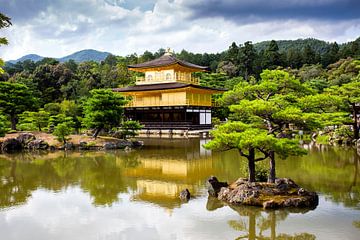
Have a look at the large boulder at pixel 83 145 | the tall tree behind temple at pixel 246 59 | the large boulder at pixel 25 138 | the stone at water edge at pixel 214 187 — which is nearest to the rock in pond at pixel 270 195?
the stone at water edge at pixel 214 187

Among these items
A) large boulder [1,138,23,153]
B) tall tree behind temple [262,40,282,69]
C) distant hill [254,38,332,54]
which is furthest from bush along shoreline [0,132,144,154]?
distant hill [254,38,332,54]

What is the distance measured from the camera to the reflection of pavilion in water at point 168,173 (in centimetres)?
1084

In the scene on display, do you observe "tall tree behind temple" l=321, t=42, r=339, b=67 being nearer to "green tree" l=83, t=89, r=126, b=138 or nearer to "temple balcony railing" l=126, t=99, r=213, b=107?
"temple balcony railing" l=126, t=99, r=213, b=107

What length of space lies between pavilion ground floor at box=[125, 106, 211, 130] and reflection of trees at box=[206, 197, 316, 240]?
82.8 ft

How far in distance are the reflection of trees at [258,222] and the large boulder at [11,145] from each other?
16805mm

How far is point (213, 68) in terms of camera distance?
76875 millimetres

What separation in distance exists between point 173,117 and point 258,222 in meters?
28.9

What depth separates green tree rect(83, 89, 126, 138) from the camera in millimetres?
22969

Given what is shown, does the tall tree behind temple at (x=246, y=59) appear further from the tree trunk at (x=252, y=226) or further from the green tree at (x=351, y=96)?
the tree trunk at (x=252, y=226)

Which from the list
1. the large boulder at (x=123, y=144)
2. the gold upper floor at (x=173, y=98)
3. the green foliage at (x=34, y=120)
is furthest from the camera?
the gold upper floor at (x=173, y=98)

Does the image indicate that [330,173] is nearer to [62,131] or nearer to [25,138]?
[62,131]

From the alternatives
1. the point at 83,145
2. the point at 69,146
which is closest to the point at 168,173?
the point at 83,145

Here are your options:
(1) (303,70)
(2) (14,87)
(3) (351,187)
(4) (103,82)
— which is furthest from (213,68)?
(3) (351,187)

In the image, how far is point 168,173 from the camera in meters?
A: 14.3
